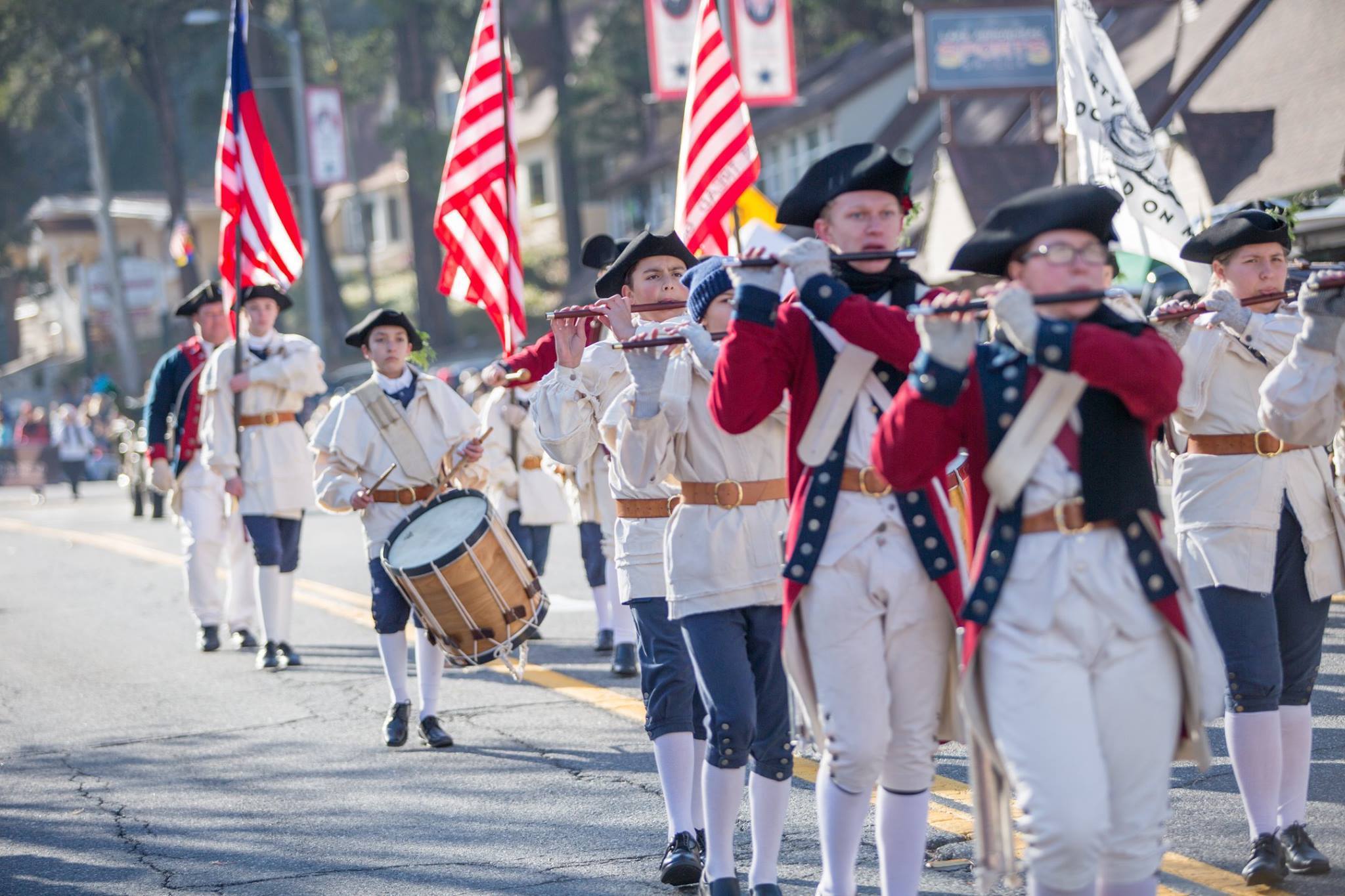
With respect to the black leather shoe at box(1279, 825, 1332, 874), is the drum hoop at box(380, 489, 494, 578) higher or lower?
higher

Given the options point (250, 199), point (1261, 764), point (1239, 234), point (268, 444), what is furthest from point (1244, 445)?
point (250, 199)

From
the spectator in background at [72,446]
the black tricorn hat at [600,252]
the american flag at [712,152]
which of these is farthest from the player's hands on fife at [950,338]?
the spectator in background at [72,446]

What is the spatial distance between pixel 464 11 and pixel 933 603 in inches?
1837

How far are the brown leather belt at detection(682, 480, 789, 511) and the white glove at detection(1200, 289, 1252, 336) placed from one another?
1563mm

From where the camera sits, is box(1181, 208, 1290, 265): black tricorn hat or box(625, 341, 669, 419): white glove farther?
box(1181, 208, 1290, 265): black tricorn hat

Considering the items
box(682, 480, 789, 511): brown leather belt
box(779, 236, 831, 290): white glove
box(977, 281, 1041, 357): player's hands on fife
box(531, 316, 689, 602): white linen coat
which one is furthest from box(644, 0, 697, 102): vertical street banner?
box(977, 281, 1041, 357): player's hands on fife

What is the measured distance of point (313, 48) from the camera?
58.3 m

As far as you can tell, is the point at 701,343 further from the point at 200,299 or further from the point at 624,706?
the point at 200,299

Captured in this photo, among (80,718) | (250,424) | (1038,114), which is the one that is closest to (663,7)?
(1038,114)

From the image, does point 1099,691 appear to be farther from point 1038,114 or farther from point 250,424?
point 1038,114

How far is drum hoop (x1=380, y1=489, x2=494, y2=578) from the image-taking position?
7934mm

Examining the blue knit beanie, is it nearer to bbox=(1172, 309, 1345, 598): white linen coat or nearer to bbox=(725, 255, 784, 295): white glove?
bbox=(725, 255, 784, 295): white glove

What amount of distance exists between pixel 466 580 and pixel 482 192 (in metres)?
2.68

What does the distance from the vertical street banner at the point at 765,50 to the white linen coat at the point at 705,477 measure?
22092 mm
